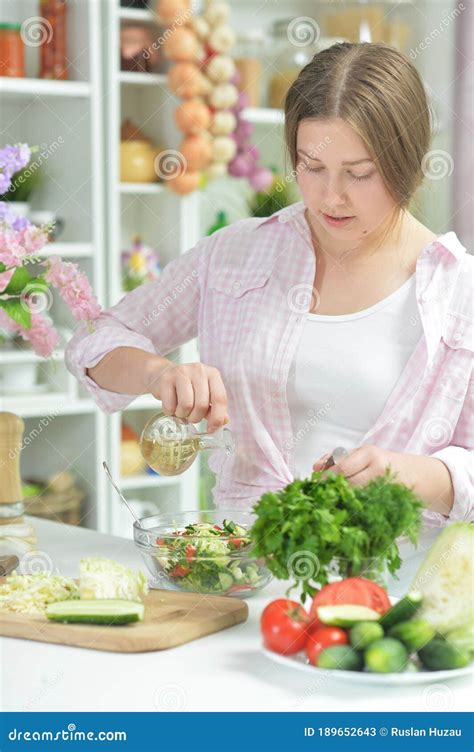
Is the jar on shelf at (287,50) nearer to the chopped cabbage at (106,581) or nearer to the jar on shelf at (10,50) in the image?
the jar on shelf at (10,50)

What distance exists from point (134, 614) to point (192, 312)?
818 mm

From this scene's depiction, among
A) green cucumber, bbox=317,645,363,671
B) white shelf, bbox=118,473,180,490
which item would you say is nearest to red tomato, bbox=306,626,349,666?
green cucumber, bbox=317,645,363,671

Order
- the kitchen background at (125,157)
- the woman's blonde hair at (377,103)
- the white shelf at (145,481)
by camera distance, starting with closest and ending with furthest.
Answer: the woman's blonde hair at (377,103), the kitchen background at (125,157), the white shelf at (145,481)

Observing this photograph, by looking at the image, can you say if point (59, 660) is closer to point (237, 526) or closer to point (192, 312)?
point (237, 526)

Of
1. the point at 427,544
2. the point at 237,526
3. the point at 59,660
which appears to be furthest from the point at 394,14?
the point at 59,660

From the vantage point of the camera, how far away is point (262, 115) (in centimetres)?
337

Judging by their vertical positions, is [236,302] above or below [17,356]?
above

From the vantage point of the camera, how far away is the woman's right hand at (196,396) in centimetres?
134

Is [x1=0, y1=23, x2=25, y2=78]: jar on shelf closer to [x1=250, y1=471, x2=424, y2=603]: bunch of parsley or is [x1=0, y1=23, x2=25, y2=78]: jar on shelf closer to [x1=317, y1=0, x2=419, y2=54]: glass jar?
[x1=317, y1=0, x2=419, y2=54]: glass jar

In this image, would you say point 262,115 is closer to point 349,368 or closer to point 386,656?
point 349,368

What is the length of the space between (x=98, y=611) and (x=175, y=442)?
0.30m

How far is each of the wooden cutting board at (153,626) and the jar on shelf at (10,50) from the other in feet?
6.97

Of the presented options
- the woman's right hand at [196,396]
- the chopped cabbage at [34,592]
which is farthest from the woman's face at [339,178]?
the chopped cabbage at [34,592]

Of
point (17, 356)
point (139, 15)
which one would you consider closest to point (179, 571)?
point (17, 356)
